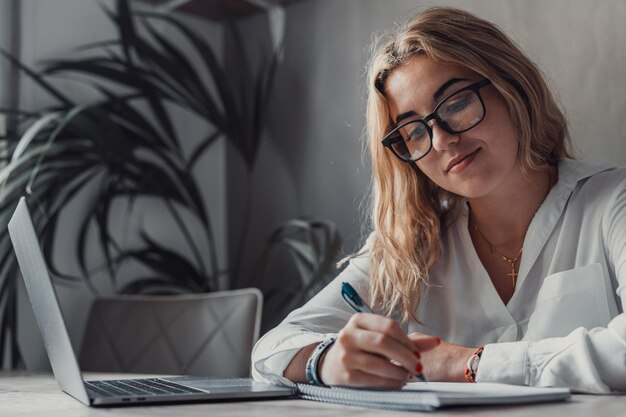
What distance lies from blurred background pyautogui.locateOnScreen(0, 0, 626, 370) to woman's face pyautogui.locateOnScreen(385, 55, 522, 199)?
0.66 m

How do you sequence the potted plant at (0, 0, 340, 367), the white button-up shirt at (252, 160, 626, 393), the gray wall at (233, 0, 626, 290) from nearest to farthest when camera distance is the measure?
the white button-up shirt at (252, 160, 626, 393) < the gray wall at (233, 0, 626, 290) < the potted plant at (0, 0, 340, 367)

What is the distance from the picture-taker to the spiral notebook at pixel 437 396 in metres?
0.96

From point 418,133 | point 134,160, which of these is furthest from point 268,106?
Result: point 418,133

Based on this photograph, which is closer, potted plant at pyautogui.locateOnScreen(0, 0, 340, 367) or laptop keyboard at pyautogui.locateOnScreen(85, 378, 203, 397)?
laptop keyboard at pyautogui.locateOnScreen(85, 378, 203, 397)

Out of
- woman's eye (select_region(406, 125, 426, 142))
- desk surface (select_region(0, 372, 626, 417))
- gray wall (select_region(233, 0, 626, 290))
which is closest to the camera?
desk surface (select_region(0, 372, 626, 417))

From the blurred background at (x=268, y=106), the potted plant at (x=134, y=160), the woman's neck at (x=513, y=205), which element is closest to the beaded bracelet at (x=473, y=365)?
the woman's neck at (x=513, y=205)

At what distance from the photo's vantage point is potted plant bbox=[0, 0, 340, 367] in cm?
274

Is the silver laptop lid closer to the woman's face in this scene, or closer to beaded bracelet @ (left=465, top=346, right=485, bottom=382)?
beaded bracelet @ (left=465, top=346, right=485, bottom=382)

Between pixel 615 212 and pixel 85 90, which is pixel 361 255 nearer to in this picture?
pixel 615 212

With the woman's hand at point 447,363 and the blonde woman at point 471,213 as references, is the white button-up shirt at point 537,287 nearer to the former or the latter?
the blonde woman at point 471,213

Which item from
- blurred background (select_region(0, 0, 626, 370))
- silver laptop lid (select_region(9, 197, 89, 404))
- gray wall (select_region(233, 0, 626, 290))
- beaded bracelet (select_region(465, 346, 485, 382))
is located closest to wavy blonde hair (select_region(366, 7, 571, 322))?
gray wall (select_region(233, 0, 626, 290))

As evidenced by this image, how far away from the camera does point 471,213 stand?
76.0 inches

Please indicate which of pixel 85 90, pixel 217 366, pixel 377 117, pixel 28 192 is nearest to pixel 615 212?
pixel 377 117

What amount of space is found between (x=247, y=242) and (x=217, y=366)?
0.98 metres
